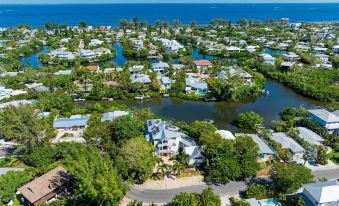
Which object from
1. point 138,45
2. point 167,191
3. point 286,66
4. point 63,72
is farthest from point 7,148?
point 138,45

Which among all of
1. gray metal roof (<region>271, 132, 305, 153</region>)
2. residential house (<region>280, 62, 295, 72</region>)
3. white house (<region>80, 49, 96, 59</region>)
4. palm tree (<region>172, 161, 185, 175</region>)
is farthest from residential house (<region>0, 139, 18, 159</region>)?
residential house (<region>280, 62, 295, 72</region>)

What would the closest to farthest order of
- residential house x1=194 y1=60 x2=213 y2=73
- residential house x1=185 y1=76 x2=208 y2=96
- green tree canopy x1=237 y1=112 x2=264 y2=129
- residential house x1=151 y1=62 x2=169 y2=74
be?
green tree canopy x1=237 y1=112 x2=264 y2=129 < residential house x1=185 y1=76 x2=208 y2=96 < residential house x1=151 y1=62 x2=169 y2=74 < residential house x1=194 y1=60 x2=213 y2=73

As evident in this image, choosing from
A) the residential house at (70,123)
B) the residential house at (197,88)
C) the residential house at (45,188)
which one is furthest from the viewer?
the residential house at (197,88)

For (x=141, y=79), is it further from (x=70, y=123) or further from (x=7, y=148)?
(x=7, y=148)

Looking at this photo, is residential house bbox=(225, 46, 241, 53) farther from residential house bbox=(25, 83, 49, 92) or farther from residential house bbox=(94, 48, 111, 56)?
residential house bbox=(25, 83, 49, 92)

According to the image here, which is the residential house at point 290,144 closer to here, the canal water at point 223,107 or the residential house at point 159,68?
the canal water at point 223,107

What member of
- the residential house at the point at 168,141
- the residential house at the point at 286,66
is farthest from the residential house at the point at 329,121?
the residential house at the point at 286,66

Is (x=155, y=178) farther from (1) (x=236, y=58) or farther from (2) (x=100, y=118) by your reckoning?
(1) (x=236, y=58)
